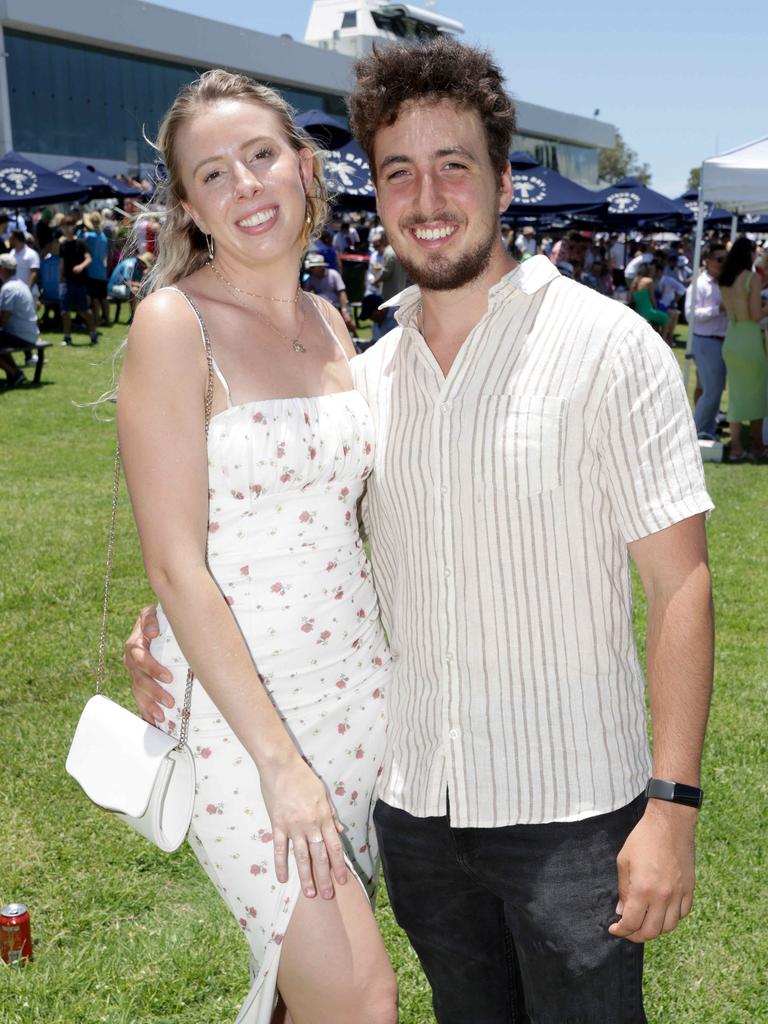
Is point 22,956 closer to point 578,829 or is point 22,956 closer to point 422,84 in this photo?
point 578,829

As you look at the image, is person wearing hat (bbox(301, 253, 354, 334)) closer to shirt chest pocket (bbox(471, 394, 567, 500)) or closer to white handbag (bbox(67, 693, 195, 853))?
white handbag (bbox(67, 693, 195, 853))

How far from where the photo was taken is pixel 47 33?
48156mm

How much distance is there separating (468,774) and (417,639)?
287 millimetres

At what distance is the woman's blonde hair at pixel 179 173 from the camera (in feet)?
7.77

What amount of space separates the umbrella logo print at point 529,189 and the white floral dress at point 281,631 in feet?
58.0

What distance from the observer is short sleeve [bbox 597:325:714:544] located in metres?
1.91

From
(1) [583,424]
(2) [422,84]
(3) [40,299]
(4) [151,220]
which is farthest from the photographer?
(3) [40,299]

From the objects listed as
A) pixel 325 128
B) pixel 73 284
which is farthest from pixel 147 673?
A: pixel 73 284

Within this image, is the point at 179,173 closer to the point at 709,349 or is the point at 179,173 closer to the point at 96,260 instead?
the point at 709,349

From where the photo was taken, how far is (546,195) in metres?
19.6

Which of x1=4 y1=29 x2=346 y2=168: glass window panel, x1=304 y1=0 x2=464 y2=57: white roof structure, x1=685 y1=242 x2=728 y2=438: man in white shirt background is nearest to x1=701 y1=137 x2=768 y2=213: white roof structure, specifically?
x1=685 y1=242 x2=728 y2=438: man in white shirt background

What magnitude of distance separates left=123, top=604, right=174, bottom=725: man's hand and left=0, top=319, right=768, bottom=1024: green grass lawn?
1.30m

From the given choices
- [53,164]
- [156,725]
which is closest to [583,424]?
[156,725]

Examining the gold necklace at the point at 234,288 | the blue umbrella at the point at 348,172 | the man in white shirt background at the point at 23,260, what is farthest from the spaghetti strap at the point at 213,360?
the man in white shirt background at the point at 23,260
